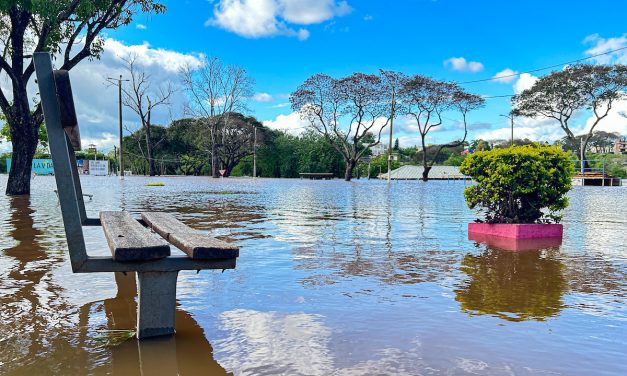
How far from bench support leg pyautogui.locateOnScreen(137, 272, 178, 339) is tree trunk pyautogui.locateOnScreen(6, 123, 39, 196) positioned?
46.1 ft

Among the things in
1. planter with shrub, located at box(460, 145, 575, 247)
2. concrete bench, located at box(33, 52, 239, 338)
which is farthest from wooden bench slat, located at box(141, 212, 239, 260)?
planter with shrub, located at box(460, 145, 575, 247)

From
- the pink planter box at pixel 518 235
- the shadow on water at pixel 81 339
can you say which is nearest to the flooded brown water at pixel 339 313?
the shadow on water at pixel 81 339

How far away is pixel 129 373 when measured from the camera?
7.89 ft

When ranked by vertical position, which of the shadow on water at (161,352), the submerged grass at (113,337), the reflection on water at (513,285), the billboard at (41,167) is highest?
the billboard at (41,167)

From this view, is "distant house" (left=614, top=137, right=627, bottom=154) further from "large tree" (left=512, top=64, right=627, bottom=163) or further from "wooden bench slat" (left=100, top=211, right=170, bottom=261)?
"wooden bench slat" (left=100, top=211, right=170, bottom=261)

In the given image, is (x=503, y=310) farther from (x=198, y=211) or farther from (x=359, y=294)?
(x=198, y=211)

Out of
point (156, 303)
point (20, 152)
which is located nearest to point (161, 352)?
point (156, 303)

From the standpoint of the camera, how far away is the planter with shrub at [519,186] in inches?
275

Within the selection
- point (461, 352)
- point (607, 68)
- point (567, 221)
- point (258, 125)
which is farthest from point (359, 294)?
point (258, 125)

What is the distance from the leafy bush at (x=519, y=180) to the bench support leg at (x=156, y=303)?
5.35 meters

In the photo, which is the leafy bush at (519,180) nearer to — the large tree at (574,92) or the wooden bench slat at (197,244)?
the wooden bench slat at (197,244)

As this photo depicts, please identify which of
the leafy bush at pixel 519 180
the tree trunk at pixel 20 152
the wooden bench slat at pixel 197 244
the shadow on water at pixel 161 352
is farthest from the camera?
the tree trunk at pixel 20 152

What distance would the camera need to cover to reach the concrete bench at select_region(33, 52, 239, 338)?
2.56 meters

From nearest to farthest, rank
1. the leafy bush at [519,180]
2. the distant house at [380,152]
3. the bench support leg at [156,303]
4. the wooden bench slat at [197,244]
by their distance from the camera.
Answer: the wooden bench slat at [197,244]
the bench support leg at [156,303]
the leafy bush at [519,180]
the distant house at [380,152]
